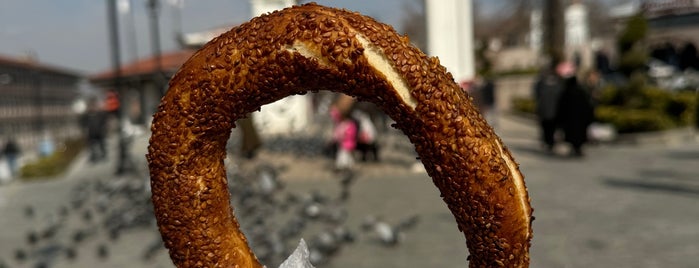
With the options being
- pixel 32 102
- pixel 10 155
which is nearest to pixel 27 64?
pixel 32 102

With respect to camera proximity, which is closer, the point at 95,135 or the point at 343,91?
the point at 343,91

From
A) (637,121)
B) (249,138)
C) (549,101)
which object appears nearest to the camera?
(249,138)

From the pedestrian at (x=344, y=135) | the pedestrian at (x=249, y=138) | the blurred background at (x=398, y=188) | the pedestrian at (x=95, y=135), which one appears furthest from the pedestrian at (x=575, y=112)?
the pedestrian at (x=95, y=135)

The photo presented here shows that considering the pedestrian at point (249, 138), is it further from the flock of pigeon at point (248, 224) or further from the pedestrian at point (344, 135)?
the pedestrian at point (344, 135)

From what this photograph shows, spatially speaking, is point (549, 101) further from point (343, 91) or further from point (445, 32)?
point (343, 91)

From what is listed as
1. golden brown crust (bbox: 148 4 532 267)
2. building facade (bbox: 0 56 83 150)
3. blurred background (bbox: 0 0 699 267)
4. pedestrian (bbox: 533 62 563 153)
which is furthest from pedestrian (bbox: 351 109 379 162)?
building facade (bbox: 0 56 83 150)

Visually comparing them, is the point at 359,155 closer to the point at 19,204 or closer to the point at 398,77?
the point at 19,204

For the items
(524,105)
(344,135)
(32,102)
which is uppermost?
(344,135)

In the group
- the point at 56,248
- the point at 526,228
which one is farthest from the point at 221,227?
the point at 56,248
